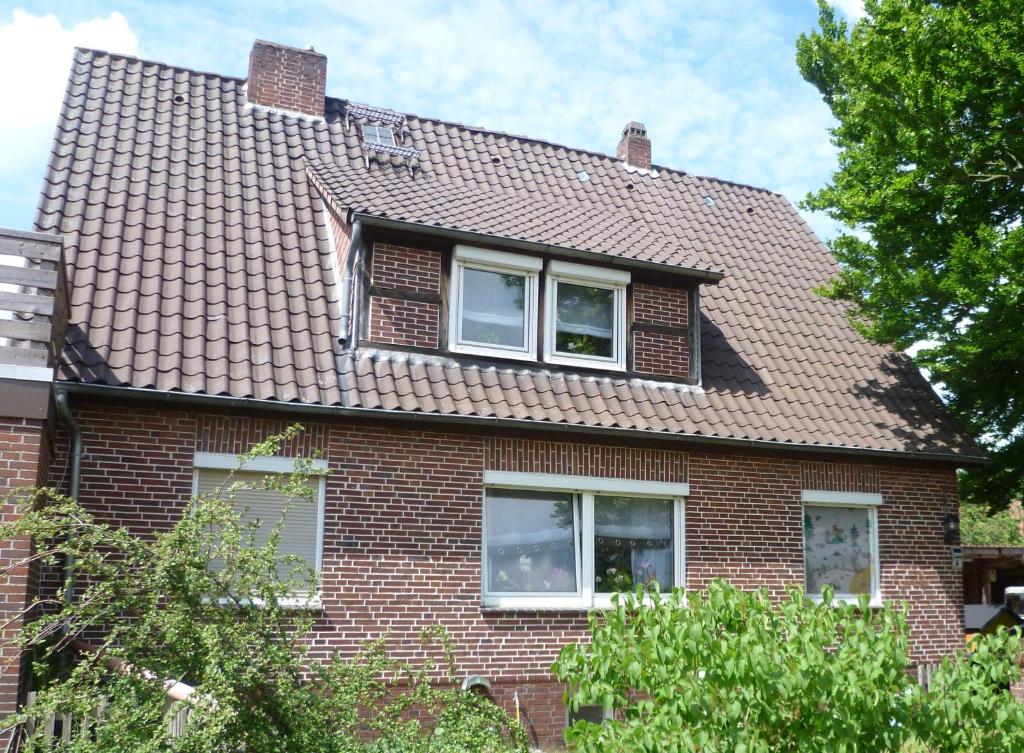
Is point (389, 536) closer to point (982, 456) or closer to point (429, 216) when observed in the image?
point (429, 216)

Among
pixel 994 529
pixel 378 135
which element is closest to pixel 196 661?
pixel 378 135

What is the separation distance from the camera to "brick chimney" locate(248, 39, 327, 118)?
1471 centimetres

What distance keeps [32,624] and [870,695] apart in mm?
4795

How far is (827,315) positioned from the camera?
51.3 feet

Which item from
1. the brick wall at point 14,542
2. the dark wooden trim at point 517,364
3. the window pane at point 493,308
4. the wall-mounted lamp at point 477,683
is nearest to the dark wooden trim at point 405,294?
the window pane at point 493,308

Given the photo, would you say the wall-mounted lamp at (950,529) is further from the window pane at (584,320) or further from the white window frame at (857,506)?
the window pane at (584,320)

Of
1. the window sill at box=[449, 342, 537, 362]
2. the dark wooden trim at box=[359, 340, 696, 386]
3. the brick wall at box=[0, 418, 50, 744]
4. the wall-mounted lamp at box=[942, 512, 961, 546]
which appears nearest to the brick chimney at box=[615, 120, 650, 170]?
the dark wooden trim at box=[359, 340, 696, 386]

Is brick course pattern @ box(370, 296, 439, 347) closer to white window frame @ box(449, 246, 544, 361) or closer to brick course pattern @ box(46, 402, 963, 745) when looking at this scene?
white window frame @ box(449, 246, 544, 361)

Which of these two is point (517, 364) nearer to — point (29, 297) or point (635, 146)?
point (29, 297)

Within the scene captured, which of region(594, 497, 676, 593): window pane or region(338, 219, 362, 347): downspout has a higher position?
region(338, 219, 362, 347): downspout

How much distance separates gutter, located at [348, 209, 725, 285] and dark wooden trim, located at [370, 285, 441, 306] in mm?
694

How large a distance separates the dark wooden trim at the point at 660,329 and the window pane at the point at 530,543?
2486 mm

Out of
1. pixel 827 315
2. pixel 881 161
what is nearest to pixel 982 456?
pixel 827 315

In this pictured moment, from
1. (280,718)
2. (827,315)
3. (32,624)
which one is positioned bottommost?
(280,718)
